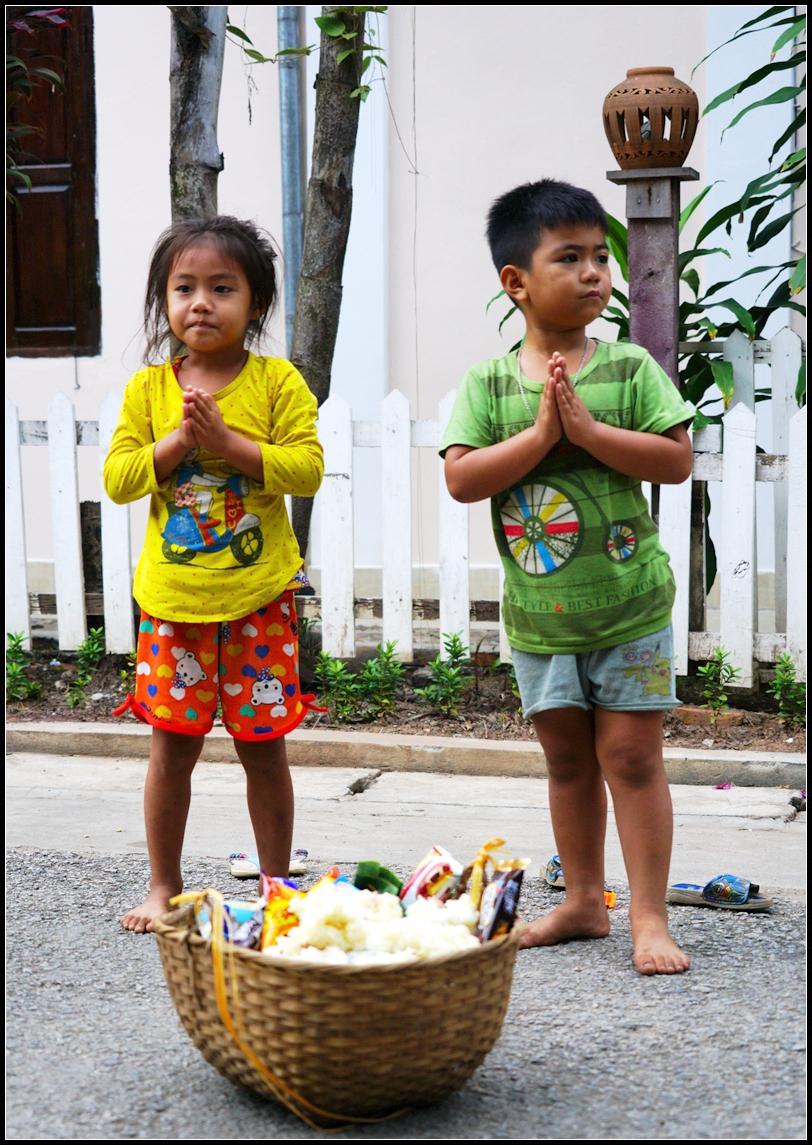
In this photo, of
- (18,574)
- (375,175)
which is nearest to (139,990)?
(18,574)

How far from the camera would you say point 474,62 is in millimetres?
5742

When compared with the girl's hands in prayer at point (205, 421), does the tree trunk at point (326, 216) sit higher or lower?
higher

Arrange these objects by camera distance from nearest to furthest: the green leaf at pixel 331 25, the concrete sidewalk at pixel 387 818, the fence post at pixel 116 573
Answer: the concrete sidewalk at pixel 387 818 < the green leaf at pixel 331 25 < the fence post at pixel 116 573

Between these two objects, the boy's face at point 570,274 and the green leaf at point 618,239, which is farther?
the green leaf at point 618,239

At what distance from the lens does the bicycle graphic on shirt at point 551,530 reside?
2209mm

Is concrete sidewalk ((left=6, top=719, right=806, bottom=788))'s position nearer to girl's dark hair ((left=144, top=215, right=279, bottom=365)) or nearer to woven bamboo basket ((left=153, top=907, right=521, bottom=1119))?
girl's dark hair ((left=144, top=215, right=279, bottom=365))

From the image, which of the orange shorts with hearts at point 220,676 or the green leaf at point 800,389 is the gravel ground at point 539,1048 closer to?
the orange shorts with hearts at point 220,676

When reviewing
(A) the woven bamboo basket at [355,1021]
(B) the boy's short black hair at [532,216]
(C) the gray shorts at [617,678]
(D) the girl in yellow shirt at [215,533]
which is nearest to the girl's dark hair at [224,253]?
(D) the girl in yellow shirt at [215,533]

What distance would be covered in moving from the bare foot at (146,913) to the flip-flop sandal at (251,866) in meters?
0.32

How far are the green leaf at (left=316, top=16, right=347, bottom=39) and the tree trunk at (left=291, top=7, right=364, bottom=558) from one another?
12cm

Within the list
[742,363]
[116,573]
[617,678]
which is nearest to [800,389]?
[742,363]

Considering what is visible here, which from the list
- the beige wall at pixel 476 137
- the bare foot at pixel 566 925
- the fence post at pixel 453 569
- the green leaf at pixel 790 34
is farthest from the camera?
the beige wall at pixel 476 137

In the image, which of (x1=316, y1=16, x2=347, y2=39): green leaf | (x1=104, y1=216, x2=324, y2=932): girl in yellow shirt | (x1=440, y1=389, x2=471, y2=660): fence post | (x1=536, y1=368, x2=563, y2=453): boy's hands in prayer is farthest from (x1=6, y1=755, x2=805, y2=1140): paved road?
(x1=316, y1=16, x2=347, y2=39): green leaf

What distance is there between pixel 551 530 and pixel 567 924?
81 centimetres
